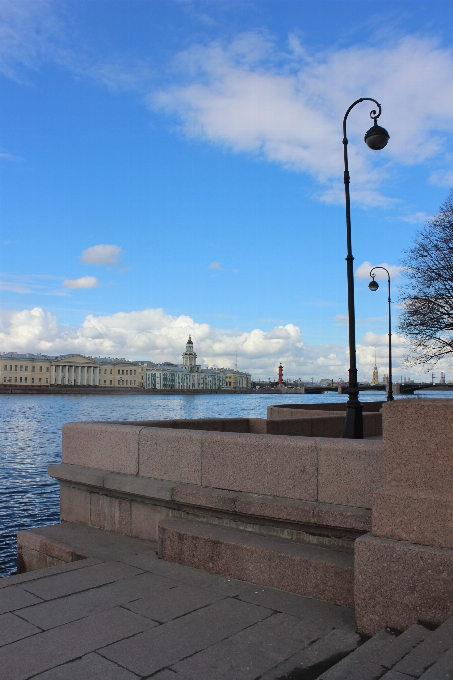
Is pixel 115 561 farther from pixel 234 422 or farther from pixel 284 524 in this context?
pixel 234 422

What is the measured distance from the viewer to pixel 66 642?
336 cm

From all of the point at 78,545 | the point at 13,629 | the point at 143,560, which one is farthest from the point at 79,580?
the point at 78,545

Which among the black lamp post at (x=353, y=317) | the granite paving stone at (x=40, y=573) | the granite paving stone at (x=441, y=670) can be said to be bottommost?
the granite paving stone at (x=40, y=573)

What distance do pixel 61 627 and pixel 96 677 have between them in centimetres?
71

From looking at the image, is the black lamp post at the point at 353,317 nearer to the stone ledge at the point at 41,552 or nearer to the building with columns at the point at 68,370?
the stone ledge at the point at 41,552

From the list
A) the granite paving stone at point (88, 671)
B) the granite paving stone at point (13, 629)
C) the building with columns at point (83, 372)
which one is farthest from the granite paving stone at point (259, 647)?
the building with columns at point (83, 372)

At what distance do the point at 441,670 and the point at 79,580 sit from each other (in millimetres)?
2881

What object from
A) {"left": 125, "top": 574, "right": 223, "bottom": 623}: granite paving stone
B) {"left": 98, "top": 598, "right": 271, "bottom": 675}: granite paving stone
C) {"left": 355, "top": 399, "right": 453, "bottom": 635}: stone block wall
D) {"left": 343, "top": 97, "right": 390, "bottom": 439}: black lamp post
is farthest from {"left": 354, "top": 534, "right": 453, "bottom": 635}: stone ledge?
{"left": 343, "top": 97, "right": 390, "bottom": 439}: black lamp post

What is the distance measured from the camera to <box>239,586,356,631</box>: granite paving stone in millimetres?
3686

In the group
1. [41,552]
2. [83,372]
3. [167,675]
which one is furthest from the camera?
[83,372]

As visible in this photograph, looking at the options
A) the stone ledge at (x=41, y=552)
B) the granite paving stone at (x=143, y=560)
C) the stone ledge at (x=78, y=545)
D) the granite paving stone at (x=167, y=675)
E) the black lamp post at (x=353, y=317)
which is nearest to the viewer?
the granite paving stone at (x=167, y=675)

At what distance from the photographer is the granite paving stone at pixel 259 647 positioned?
307 centimetres

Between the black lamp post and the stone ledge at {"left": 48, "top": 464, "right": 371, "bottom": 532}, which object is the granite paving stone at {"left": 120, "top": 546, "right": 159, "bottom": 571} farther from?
the black lamp post

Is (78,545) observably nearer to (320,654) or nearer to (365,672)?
(320,654)
